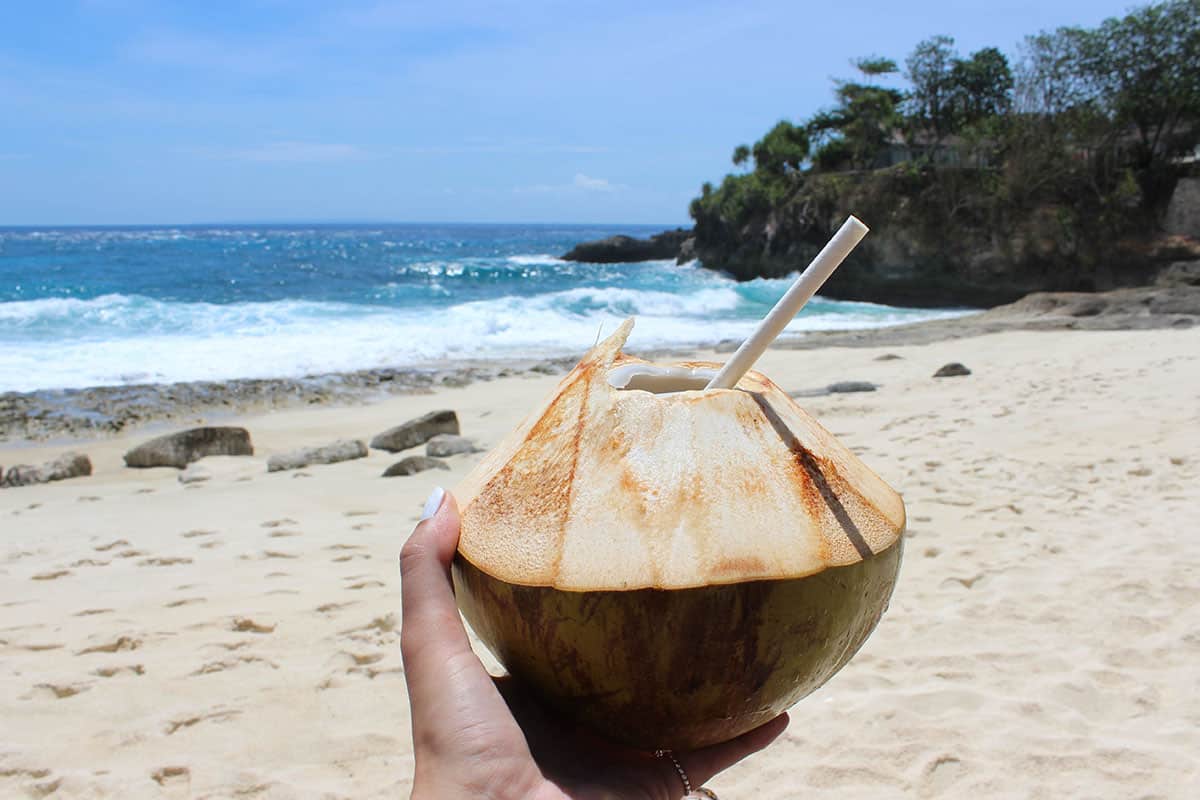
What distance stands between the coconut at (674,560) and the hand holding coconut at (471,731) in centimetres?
4

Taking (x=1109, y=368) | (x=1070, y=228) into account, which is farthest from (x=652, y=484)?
(x=1070, y=228)

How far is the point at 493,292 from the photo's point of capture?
99.0ft

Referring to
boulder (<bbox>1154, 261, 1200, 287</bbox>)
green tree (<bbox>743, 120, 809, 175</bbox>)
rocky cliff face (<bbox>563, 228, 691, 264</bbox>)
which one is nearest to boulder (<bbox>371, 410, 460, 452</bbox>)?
boulder (<bbox>1154, 261, 1200, 287</bbox>)

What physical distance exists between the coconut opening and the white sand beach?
4.38 ft

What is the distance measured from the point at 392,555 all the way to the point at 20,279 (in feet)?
113

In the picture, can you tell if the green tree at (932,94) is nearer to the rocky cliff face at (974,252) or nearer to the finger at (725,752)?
the rocky cliff face at (974,252)

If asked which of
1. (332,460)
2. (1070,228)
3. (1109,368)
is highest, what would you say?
(1070,228)

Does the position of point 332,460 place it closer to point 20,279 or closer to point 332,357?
point 332,357

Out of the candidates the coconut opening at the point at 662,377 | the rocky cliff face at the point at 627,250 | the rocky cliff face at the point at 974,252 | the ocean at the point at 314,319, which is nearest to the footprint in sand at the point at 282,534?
the ocean at the point at 314,319

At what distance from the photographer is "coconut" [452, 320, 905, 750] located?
1174mm

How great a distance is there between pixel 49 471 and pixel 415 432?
8.99 ft

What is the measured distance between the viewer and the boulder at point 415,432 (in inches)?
285

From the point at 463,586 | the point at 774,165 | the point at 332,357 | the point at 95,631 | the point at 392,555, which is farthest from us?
the point at 774,165

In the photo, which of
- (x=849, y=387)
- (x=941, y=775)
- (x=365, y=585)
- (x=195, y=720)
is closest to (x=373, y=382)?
(x=849, y=387)
